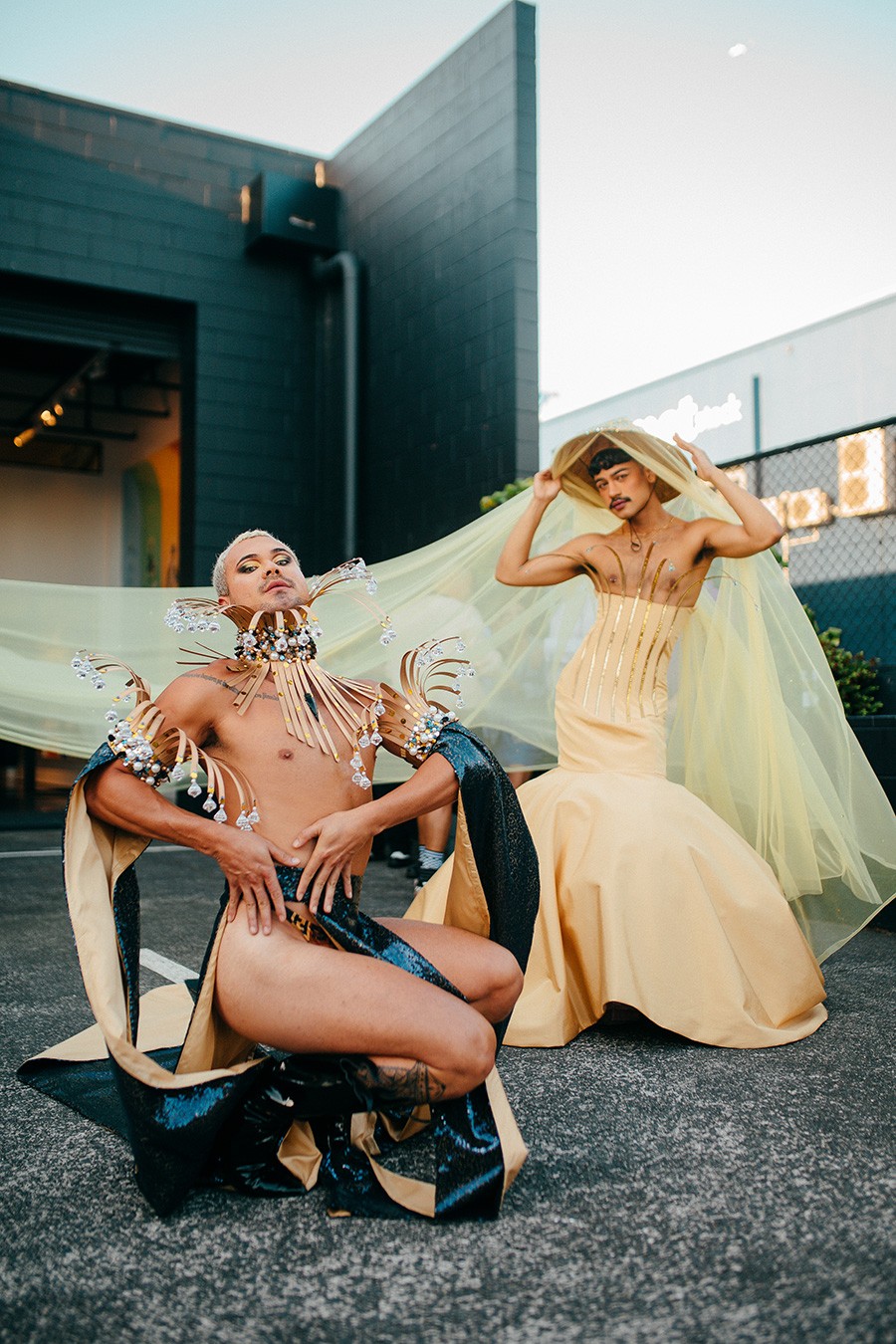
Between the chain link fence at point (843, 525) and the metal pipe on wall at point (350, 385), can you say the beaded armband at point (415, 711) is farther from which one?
the metal pipe on wall at point (350, 385)

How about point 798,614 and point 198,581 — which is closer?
point 798,614

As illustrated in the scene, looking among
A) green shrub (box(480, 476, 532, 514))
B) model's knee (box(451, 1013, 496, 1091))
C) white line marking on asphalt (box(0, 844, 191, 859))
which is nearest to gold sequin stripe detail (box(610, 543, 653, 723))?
model's knee (box(451, 1013, 496, 1091))

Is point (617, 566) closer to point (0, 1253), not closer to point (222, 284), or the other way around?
Result: point (0, 1253)

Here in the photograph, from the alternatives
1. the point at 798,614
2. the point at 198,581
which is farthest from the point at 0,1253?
the point at 198,581

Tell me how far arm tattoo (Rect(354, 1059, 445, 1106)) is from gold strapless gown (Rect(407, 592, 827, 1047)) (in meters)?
1.17

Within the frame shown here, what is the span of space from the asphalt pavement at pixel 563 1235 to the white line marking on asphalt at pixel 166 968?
43.6 inches

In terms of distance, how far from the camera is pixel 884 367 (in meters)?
9.06

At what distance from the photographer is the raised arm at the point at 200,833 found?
2.09 meters

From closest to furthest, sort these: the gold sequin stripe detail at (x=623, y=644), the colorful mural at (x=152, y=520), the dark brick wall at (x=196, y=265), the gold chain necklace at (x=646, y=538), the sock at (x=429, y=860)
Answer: the gold sequin stripe detail at (x=623, y=644) < the gold chain necklace at (x=646, y=538) < the sock at (x=429, y=860) < the dark brick wall at (x=196, y=265) < the colorful mural at (x=152, y=520)

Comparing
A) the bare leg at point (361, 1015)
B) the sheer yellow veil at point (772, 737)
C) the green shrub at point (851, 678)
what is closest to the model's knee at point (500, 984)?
the bare leg at point (361, 1015)

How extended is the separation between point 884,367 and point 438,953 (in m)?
8.23

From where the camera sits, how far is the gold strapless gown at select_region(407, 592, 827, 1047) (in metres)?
3.16

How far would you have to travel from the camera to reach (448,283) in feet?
25.2

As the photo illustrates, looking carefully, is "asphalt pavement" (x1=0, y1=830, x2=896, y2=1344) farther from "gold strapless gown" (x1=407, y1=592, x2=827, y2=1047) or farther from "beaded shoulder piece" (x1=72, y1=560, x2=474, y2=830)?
"beaded shoulder piece" (x1=72, y1=560, x2=474, y2=830)
